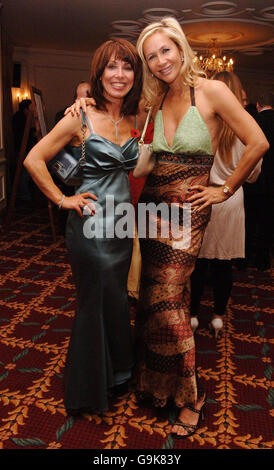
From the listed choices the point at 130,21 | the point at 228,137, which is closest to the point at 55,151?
the point at 228,137

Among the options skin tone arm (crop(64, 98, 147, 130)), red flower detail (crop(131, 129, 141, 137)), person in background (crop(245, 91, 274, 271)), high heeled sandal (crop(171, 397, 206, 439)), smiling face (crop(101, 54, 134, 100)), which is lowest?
high heeled sandal (crop(171, 397, 206, 439))

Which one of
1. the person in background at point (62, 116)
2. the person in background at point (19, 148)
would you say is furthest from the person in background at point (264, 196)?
the person in background at point (19, 148)

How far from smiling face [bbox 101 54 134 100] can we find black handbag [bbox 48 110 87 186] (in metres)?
0.16

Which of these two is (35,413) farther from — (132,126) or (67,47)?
(67,47)

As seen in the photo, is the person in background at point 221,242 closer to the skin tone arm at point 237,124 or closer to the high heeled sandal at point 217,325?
the high heeled sandal at point 217,325

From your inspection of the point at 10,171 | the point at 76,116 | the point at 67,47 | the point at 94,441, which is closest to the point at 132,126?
the point at 76,116

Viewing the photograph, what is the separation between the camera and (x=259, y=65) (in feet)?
34.6

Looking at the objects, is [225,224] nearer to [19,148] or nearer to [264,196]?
[264,196]

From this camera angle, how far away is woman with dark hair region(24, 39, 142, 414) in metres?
1.76

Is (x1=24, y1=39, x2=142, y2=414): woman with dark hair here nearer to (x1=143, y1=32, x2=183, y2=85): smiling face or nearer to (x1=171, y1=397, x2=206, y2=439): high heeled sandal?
(x1=143, y1=32, x2=183, y2=85): smiling face

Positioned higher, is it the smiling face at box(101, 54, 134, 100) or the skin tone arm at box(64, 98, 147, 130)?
the smiling face at box(101, 54, 134, 100)

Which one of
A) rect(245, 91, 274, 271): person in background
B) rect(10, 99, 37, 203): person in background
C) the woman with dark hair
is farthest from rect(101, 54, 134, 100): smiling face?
rect(10, 99, 37, 203): person in background

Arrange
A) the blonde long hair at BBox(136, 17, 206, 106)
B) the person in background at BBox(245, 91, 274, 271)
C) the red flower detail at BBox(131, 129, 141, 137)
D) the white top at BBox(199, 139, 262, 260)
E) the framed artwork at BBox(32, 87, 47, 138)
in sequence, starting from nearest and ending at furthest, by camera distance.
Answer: the blonde long hair at BBox(136, 17, 206, 106) < the red flower detail at BBox(131, 129, 141, 137) < the white top at BBox(199, 139, 262, 260) < the person in background at BBox(245, 91, 274, 271) < the framed artwork at BBox(32, 87, 47, 138)

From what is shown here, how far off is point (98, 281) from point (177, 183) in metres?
0.55
